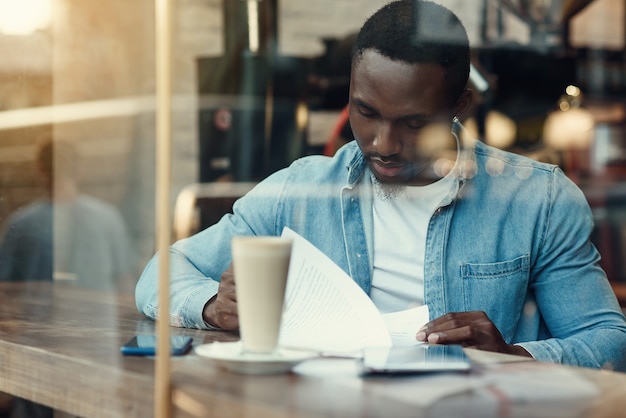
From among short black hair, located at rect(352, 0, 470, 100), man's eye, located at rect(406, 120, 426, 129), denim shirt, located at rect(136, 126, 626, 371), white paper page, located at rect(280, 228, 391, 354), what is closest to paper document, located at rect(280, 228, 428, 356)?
white paper page, located at rect(280, 228, 391, 354)

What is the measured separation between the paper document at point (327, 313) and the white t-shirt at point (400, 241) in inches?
9.4

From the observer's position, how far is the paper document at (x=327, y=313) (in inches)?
38.6

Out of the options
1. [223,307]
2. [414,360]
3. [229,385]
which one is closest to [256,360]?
[229,385]

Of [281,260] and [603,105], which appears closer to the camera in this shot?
[281,260]

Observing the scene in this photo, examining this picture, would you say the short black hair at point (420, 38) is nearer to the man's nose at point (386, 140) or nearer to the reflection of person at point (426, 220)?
the reflection of person at point (426, 220)

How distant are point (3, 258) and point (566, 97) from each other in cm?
301

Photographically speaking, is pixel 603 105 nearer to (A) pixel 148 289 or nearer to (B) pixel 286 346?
(A) pixel 148 289

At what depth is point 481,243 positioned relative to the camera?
1429 mm

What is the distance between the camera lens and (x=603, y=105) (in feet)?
13.6

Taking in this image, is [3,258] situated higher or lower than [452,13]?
lower

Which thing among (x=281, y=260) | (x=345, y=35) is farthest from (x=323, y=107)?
(x=281, y=260)

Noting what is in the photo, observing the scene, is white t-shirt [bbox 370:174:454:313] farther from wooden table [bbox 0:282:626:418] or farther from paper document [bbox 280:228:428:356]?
wooden table [bbox 0:282:626:418]

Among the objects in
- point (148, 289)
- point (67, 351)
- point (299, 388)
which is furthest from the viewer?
point (148, 289)

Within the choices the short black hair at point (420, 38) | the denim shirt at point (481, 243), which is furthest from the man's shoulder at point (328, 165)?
the short black hair at point (420, 38)
